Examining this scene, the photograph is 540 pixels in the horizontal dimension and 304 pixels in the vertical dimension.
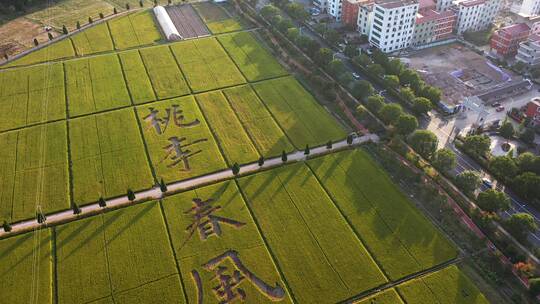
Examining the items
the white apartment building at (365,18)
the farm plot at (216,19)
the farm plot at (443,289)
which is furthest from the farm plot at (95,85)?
the farm plot at (443,289)

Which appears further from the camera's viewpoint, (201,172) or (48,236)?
(201,172)

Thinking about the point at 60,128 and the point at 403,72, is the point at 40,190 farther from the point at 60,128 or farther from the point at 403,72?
the point at 403,72

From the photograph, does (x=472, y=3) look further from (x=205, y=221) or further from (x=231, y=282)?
(x=231, y=282)

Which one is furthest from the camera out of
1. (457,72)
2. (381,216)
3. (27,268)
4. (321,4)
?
(321,4)

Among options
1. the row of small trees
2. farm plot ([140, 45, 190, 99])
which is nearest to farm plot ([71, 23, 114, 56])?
farm plot ([140, 45, 190, 99])

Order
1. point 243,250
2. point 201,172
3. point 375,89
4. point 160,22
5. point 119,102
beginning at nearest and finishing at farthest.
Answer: point 243,250 → point 201,172 → point 119,102 → point 375,89 → point 160,22

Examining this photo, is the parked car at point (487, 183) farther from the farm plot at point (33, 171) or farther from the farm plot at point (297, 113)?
the farm plot at point (33, 171)

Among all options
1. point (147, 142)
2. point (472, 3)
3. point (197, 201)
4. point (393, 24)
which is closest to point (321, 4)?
point (393, 24)

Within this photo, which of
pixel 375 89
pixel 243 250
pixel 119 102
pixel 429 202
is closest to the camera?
pixel 243 250

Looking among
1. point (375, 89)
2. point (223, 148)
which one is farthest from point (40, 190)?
point (375, 89)
